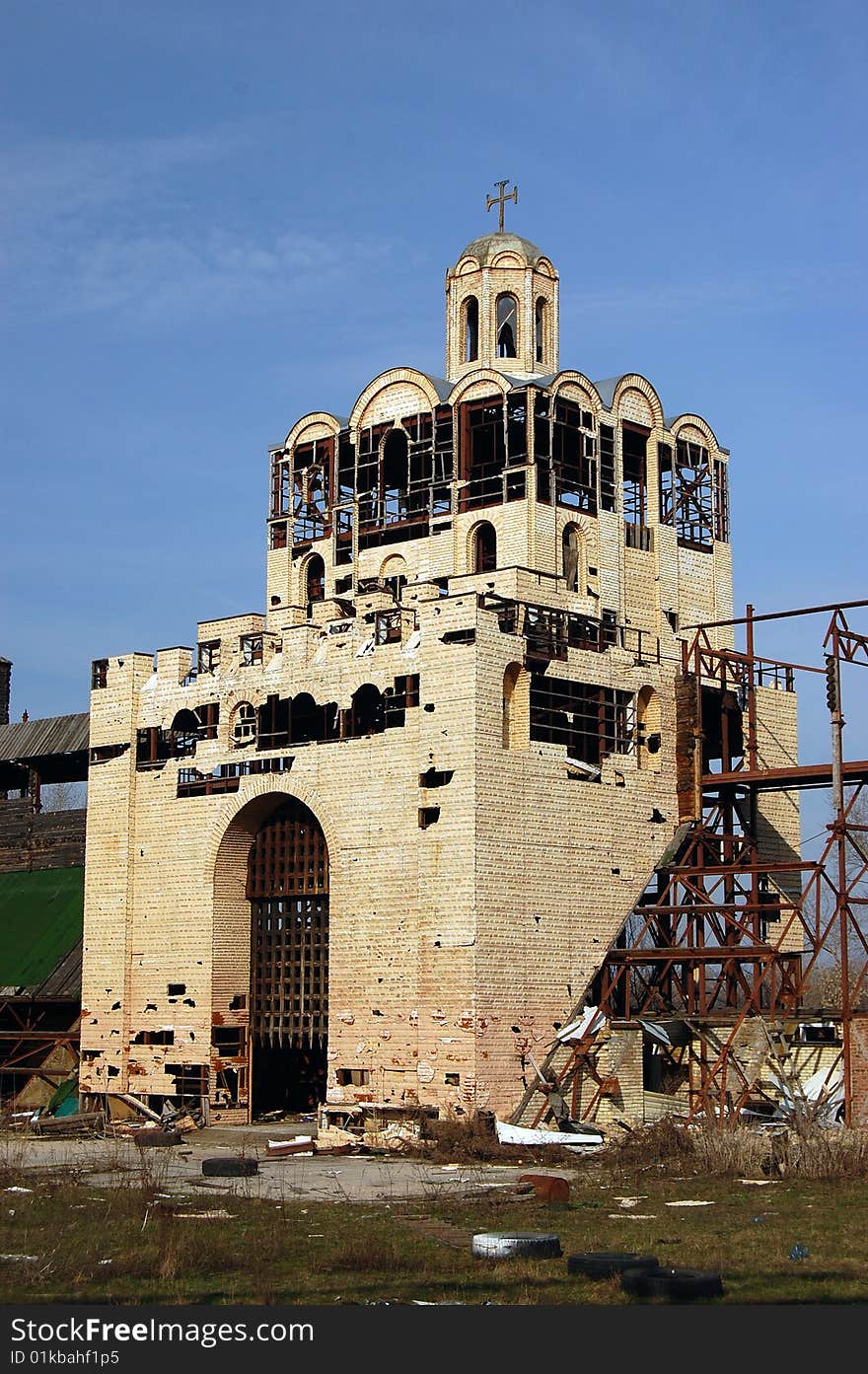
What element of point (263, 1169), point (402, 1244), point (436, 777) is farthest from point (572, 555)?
point (402, 1244)

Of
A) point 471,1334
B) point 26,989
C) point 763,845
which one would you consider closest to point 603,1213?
point 471,1334

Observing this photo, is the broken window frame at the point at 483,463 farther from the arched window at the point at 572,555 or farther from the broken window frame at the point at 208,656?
the broken window frame at the point at 208,656

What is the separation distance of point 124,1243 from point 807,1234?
762 cm

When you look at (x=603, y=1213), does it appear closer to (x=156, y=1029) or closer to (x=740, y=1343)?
(x=740, y=1343)

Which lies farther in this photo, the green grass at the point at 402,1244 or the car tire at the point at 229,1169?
the car tire at the point at 229,1169

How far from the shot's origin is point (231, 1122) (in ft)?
122

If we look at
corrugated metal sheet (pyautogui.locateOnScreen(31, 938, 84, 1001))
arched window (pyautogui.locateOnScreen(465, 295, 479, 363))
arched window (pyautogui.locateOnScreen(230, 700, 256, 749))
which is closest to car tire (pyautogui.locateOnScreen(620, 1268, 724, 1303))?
arched window (pyautogui.locateOnScreen(230, 700, 256, 749))

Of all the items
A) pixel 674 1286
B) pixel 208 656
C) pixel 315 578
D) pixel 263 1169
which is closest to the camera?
pixel 674 1286

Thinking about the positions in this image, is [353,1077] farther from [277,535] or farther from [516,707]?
[277,535]

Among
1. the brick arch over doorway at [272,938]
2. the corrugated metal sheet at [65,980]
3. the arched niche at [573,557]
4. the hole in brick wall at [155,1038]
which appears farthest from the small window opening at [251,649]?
the corrugated metal sheet at [65,980]

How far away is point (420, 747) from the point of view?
34500 millimetres

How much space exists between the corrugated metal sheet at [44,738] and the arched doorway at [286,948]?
9785mm

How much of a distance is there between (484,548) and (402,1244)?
24280 mm

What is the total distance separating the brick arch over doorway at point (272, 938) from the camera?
37344 millimetres
